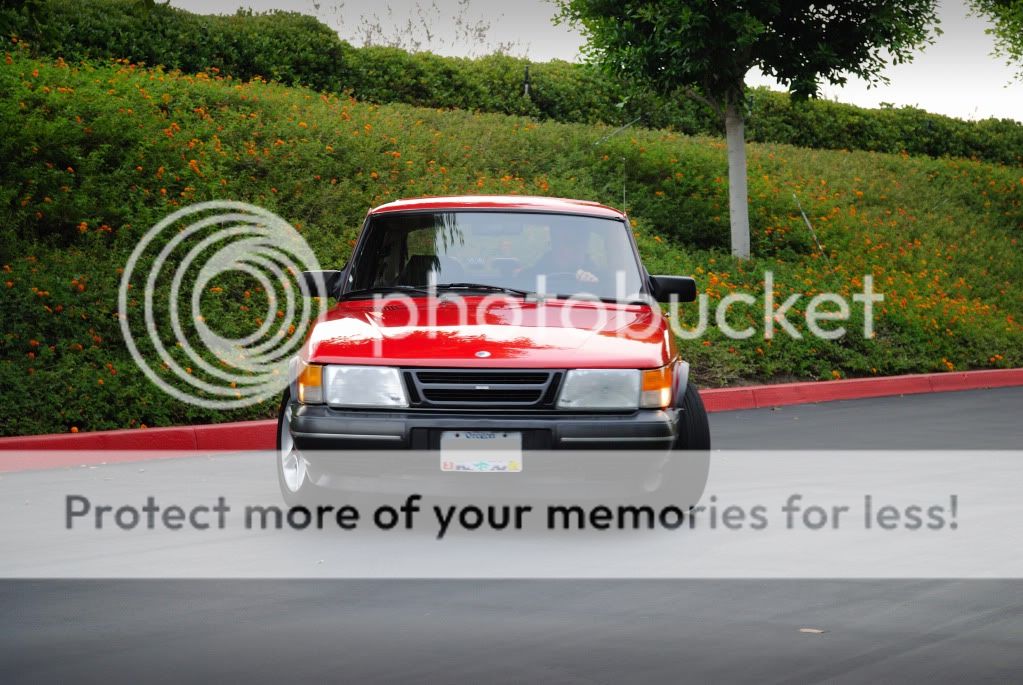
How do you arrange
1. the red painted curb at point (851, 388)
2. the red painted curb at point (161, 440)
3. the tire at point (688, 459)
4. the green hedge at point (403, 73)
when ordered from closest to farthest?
the tire at point (688, 459), the red painted curb at point (161, 440), the red painted curb at point (851, 388), the green hedge at point (403, 73)

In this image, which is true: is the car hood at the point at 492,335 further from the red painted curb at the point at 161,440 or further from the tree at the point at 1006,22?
the tree at the point at 1006,22

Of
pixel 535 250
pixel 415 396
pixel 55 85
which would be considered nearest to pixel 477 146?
pixel 55 85

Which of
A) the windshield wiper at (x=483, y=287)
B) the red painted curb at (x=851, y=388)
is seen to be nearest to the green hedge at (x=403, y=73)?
the red painted curb at (x=851, y=388)

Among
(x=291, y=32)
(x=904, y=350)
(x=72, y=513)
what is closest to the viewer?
(x=72, y=513)

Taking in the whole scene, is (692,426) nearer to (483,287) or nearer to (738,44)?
(483,287)

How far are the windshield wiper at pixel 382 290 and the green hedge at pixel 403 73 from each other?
255 inches

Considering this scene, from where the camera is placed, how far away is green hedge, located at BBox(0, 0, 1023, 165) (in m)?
21.8

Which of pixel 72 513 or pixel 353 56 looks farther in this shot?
pixel 353 56

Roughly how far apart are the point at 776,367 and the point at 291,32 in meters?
11.2

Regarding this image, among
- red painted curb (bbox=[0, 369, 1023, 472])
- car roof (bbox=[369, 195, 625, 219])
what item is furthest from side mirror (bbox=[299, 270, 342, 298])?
red painted curb (bbox=[0, 369, 1023, 472])

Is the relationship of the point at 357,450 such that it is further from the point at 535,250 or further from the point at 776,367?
the point at 776,367

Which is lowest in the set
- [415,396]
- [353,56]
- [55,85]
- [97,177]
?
[415,396]

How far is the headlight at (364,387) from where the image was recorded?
7.61 meters

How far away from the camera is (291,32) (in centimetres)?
2466
